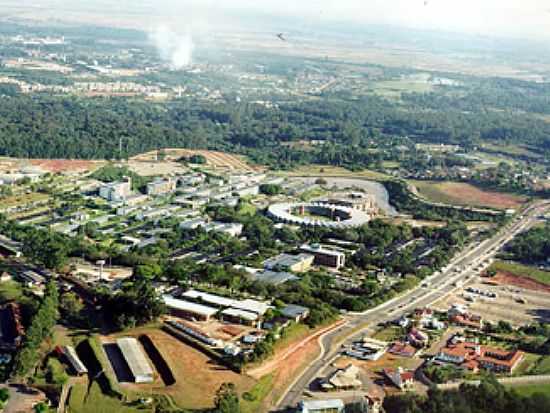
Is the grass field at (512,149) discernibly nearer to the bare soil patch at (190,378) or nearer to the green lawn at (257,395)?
the bare soil patch at (190,378)

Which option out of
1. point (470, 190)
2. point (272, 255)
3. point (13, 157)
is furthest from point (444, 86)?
point (272, 255)

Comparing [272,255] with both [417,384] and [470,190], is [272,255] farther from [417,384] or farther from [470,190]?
[470,190]

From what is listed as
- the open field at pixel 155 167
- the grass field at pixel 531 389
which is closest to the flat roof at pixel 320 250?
the grass field at pixel 531 389

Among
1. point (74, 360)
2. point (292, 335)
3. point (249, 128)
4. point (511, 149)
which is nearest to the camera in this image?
point (74, 360)

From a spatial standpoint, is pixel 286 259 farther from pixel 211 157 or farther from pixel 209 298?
pixel 211 157

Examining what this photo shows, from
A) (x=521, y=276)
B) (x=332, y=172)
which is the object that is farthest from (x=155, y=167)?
(x=521, y=276)

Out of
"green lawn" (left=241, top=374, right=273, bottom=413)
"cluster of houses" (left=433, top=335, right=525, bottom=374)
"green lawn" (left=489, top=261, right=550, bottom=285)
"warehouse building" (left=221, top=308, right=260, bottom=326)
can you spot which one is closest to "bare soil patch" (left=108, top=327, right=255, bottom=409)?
"green lawn" (left=241, top=374, right=273, bottom=413)
